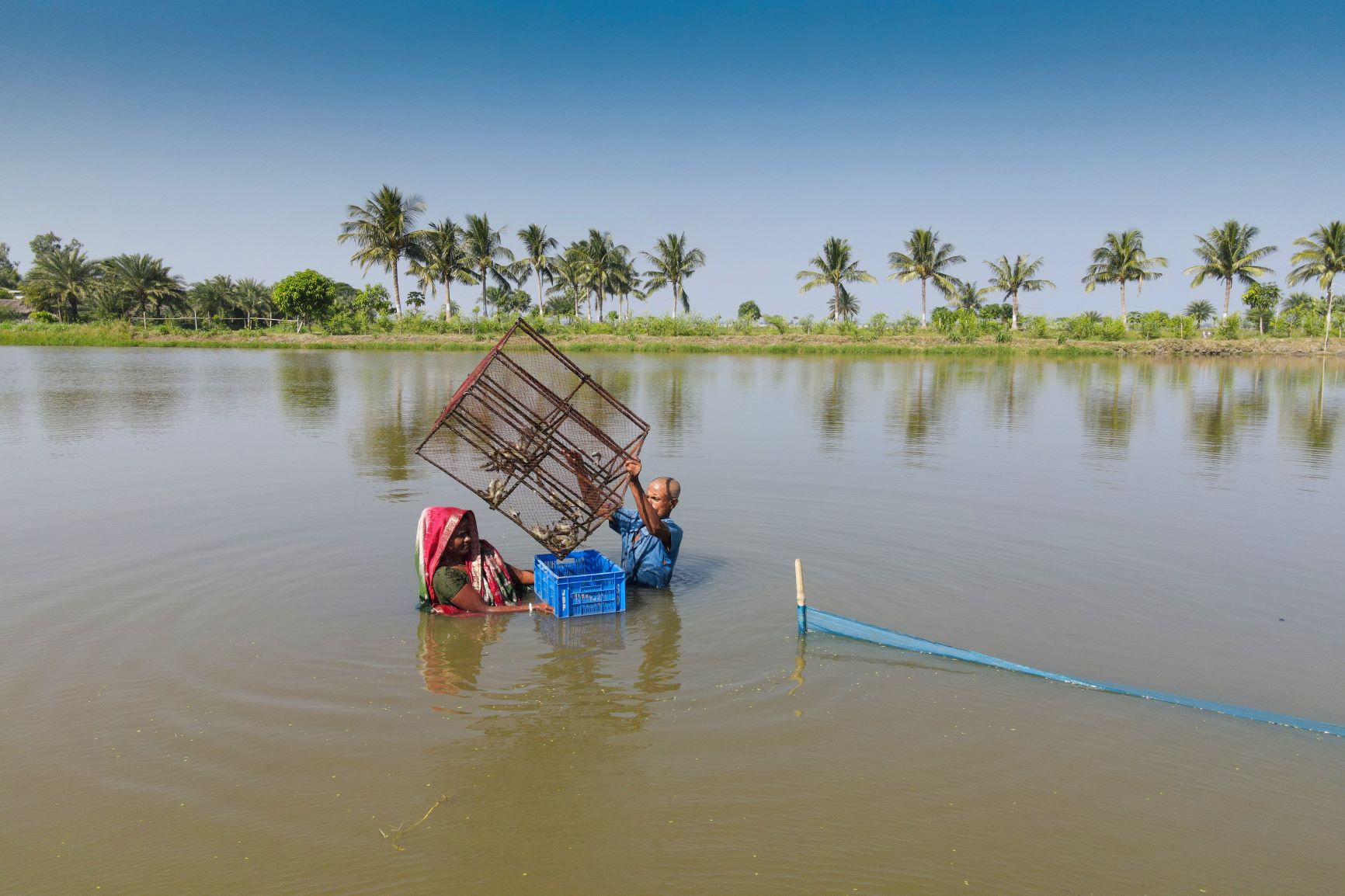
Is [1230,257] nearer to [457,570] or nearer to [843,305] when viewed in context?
[843,305]

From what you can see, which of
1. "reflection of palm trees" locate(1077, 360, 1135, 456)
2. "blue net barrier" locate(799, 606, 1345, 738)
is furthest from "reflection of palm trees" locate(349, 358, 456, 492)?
"reflection of palm trees" locate(1077, 360, 1135, 456)

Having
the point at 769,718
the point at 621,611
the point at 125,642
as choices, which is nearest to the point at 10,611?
the point at 125,642

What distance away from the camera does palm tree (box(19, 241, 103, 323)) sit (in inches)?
2309

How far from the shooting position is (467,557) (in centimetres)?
611

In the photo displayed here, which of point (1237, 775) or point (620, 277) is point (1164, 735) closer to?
point (1237, 775)

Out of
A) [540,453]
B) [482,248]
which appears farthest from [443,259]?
[540,453]

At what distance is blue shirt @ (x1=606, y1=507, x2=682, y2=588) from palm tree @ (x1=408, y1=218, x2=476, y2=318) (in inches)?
2033

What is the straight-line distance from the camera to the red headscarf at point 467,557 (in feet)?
19.2

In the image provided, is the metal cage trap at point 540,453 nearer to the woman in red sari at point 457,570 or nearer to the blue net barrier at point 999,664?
the woman in red sari at point 457,570

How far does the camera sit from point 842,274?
63594 mm

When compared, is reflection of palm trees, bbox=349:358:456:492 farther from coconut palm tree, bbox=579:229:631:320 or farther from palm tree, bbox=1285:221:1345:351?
palm tree, bbox=1285:221:1345:351

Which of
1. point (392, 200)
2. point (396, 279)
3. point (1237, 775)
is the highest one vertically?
point (392, 200)

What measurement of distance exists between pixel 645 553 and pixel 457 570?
4.86 feet

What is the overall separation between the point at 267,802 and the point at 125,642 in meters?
2.48
